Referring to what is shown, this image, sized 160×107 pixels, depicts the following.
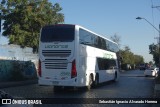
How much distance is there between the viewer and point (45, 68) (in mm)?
22969

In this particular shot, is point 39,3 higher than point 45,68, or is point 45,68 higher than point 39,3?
point 39,3

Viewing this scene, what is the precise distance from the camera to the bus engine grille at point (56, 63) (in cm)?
2253

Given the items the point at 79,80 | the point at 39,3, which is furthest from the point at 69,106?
the point at 39,3

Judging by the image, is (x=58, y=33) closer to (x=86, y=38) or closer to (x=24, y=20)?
(x=86, y=38)

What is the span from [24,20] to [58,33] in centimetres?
3124

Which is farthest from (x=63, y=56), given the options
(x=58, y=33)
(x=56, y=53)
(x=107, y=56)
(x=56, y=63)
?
(x=107, y=56)

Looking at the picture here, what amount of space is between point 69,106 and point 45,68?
761 cm

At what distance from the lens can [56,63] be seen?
2266cm

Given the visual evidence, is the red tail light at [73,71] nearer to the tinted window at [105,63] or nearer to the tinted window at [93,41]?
the tinted window at [93,41]

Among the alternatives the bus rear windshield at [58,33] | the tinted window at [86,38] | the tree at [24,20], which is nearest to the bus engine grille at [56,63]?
the bus rear windshield at [58,33]

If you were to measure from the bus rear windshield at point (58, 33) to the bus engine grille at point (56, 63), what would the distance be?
1.23m

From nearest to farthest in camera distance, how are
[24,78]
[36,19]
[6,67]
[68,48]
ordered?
[68,48]
[6,67]
[24,78]
[36,19]

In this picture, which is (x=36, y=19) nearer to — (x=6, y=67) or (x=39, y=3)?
(x=39, y=3)

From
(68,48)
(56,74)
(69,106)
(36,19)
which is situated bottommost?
(69,106)
